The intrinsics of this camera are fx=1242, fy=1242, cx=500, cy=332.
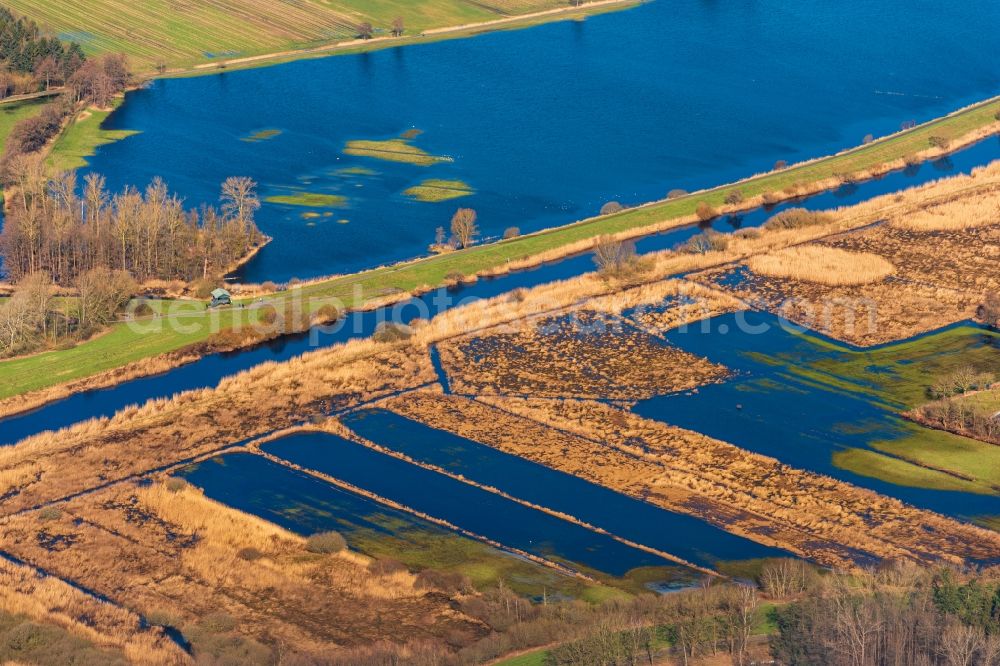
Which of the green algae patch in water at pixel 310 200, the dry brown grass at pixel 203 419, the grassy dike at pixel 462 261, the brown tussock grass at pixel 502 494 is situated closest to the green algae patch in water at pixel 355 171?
the green algae patch in water at pixel 310 200

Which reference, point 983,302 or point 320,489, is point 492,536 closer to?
point 320,489

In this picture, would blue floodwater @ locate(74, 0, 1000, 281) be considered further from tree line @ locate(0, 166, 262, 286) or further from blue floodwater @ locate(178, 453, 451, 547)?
blue floodwater @ locate(178, 453, 451, 547)

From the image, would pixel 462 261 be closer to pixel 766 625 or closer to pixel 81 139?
pixel 81 139

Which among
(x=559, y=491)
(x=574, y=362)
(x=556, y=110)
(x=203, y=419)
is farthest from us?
→ (x=556, y=110)

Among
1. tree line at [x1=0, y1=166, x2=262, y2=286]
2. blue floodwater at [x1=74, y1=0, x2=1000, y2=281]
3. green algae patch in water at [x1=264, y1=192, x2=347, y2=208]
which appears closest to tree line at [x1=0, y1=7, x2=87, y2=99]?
blue floodwater at [x1=74, y1=0, x2=1000, y2=281]

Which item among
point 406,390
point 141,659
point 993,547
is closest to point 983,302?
point 993,547

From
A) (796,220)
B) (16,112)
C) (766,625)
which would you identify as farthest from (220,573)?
(16,112)

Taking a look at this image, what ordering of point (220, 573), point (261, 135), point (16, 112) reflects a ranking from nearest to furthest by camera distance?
point (220, 573) → point (261, 135) → point (16, 112)
